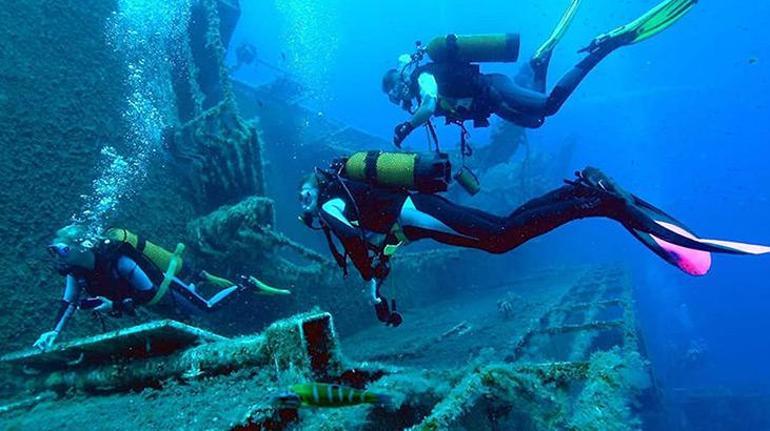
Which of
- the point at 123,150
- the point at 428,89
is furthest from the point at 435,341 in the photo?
the point at 123,150

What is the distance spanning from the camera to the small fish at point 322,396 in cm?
164

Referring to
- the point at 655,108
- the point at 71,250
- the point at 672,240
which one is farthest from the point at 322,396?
the point at 655,108

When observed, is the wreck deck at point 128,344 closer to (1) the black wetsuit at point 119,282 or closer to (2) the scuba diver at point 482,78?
(1) the black wetsuit at point 119,282

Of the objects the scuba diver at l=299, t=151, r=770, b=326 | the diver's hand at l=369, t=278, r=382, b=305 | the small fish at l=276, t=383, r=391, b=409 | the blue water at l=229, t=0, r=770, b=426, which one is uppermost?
the blue water at l=229, t=0, r=770, b=426

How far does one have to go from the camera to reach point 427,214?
3754mm

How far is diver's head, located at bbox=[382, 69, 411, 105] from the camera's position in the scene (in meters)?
5.57

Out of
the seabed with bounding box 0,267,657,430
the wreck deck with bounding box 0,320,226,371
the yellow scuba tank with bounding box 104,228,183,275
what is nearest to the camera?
the seabed with bounding box 0,267,657,430

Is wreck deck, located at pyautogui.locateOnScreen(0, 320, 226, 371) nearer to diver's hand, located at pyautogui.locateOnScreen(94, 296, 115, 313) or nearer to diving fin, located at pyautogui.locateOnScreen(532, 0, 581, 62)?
diver's hand, located at pyautogui.locateOnScreen(94, 296, 115, 313)

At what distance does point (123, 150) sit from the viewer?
5586 millimetres

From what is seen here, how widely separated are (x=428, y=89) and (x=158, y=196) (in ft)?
11.9

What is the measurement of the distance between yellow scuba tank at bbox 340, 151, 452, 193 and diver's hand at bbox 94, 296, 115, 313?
282 cm

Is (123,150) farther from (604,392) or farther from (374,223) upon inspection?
(604,392)

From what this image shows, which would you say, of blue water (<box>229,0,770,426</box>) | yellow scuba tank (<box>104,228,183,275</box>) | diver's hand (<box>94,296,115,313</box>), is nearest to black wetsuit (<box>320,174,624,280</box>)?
yellow scuba tank (<box>104,228,183,275</box>)

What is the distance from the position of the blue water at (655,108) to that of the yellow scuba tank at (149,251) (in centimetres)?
4240
